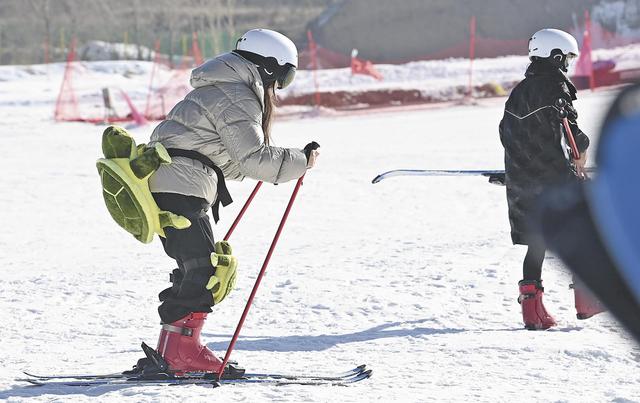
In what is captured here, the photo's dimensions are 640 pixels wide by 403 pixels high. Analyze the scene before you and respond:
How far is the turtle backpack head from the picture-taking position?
11.9 feet

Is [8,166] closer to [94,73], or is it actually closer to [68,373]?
[68,373]

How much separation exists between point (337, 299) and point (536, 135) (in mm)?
1577

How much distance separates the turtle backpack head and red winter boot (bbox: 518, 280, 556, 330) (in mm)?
2033

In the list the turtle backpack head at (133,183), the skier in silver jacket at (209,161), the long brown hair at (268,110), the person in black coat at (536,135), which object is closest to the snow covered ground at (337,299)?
the person in black coat at (536,135)

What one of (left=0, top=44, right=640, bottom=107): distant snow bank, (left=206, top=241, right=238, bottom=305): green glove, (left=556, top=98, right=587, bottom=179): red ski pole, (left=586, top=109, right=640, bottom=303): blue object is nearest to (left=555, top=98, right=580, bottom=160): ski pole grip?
(left=556, top=98, right=587, bottom=179): red ski pole

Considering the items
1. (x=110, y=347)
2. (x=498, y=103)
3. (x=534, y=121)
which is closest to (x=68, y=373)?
(x=110, y=347)

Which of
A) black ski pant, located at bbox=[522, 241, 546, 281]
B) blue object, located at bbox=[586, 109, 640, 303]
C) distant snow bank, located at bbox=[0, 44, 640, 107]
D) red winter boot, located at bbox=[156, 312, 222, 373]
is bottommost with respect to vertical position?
red winter boot, located at bbox=[156, 312, 222, 373]

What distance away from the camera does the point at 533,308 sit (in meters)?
4.96

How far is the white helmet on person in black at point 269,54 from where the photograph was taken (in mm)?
3838

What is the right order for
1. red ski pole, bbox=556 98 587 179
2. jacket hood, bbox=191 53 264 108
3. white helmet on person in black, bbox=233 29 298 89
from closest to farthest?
jacket hood, bbox=191 53 264 108 < white helmet on person in black, bbox=233 29 298 89 < red ski pole, bbox=556 98 587 179

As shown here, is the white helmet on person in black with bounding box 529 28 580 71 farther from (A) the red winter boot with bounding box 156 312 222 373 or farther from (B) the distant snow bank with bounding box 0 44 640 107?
(B) the distant snow bank with bounding box 0 44 640 107

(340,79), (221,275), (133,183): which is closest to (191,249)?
(221,275)

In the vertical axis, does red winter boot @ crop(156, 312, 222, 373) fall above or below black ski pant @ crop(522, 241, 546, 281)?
below

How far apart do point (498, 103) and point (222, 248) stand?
61.9 ft
